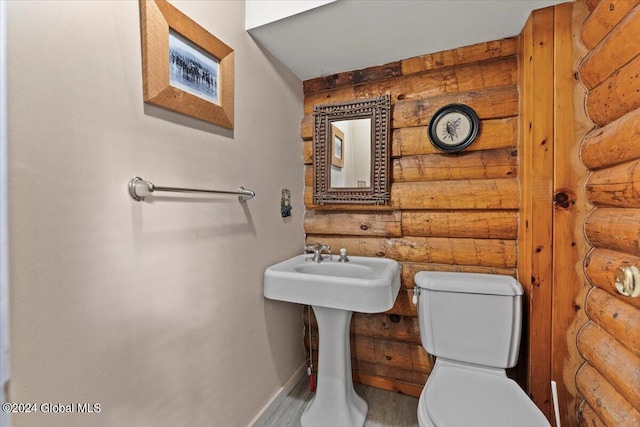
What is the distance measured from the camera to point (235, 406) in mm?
1379

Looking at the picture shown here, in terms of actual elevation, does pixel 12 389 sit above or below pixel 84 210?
below

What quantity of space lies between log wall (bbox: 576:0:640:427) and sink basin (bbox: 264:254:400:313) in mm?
830

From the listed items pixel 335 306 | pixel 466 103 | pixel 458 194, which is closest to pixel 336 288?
pixel 335 306

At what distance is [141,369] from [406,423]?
4.69 ft

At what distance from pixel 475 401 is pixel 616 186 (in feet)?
3.27

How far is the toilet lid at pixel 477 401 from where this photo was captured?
Answer: 1.05 meters

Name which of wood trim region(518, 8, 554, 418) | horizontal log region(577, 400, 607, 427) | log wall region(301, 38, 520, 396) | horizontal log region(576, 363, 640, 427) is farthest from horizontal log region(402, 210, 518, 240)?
horizontal log region(577, 400, 607, 427)

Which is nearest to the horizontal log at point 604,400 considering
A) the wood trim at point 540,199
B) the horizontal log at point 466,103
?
the wood trim at point 540,199

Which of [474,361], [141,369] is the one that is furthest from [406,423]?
[141,369]

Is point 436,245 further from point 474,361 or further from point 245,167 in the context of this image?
point 245,167

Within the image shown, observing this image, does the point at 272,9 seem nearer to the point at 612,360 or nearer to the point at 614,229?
the point at 614,229

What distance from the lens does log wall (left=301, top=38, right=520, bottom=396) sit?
5.34 feet

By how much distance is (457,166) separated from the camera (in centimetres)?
171

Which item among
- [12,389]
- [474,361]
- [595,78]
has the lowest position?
[474,361]
